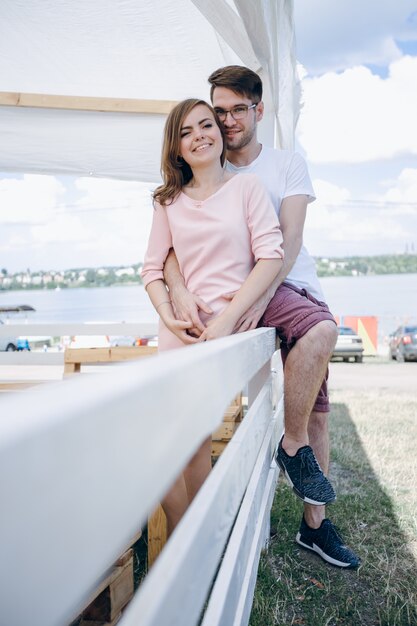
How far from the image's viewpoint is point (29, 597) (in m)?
0.39

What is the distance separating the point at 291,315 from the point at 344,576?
1.20 meters

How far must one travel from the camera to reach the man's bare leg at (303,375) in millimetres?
2643

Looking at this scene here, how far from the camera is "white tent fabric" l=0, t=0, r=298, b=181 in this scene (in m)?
3.94

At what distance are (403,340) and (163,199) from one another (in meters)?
18.2

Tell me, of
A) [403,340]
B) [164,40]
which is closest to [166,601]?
[164,40]

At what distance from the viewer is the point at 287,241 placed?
9.52 feet

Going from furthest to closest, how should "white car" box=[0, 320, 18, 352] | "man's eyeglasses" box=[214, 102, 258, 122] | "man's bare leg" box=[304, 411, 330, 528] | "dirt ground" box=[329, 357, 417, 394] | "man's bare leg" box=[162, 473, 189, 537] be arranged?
"white car" box=[0, 320, 18, 352] → "dirt ground" box=[329, 357, 417, 394] → "man's bare leg" box=[304, 411, 330, 528] → "man's eyeglasses" box=[214, 102, 258, 122] → "man's bare leg" box=[162, 473, 189, 537]

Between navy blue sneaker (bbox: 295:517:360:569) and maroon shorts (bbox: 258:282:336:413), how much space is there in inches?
35.7

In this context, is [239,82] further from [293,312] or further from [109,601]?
[109,601]

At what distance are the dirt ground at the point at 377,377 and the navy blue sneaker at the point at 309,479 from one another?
9.14m

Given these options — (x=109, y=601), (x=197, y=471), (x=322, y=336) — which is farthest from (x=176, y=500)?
(x=322, y=336)

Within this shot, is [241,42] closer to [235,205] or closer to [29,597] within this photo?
[235,205]

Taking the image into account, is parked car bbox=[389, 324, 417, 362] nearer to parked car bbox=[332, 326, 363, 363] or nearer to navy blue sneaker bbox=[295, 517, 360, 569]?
parked car bbox=[332, 326, 363, 363]

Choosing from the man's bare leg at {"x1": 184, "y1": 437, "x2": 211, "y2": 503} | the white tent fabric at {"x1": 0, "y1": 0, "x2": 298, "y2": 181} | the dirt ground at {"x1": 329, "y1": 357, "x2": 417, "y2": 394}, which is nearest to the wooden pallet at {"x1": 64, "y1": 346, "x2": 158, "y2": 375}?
the man's bare leg at {"x1": 184, "y1": 437, "x2": 211, "y2": 503}
